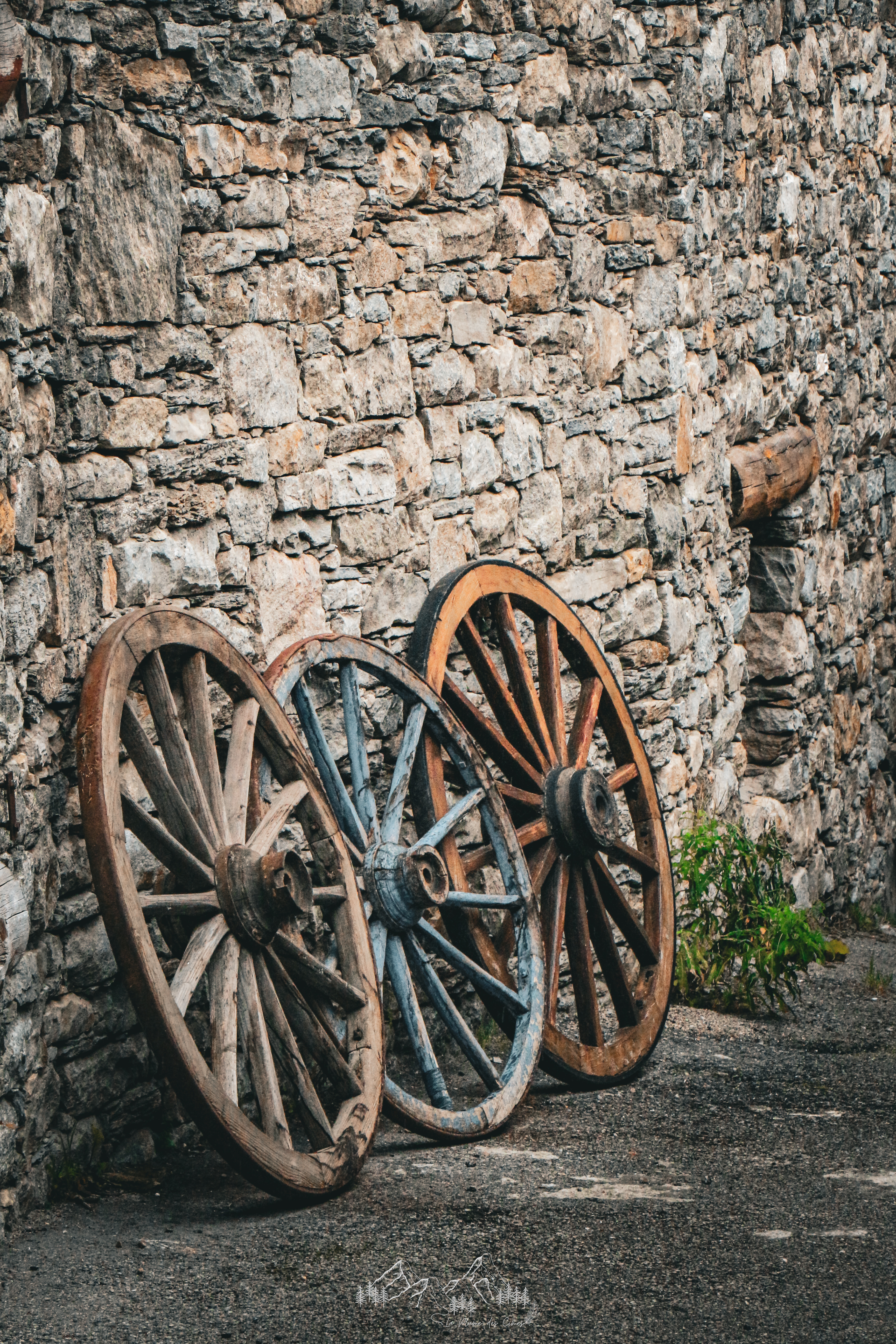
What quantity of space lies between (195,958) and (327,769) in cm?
74

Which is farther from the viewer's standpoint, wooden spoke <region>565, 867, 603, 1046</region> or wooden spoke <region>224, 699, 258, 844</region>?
wooden spoke <region>565, 867, 603, 1046</region>

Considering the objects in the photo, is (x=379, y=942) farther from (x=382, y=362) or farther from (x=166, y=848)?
(x=382, y=362)

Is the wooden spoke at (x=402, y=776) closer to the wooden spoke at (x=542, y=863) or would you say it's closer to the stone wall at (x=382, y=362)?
the stone wall at (x=382, y=362)

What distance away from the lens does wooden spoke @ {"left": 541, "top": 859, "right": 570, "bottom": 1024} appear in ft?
12.3

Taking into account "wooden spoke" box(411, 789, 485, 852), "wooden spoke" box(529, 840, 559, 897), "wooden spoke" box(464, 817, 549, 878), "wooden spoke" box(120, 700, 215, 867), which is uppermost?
"wooden spoke" box(120, 700, 215, 867)

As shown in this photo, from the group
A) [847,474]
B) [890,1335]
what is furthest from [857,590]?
[890,1335]

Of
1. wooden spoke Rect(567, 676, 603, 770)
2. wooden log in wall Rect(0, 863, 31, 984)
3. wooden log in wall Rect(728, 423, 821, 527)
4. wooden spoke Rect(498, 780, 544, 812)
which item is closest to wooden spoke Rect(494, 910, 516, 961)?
wooden spoke Rect(498, 780, 544, 812)

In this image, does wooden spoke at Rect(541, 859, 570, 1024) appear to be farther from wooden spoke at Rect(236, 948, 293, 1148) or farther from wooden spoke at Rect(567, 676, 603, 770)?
wooden spoke at Rect(236, 948, 293, 1148)

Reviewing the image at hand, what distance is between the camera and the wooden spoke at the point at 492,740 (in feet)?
12.8

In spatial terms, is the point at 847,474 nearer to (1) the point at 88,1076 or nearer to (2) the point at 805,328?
(2) the point at 805,328

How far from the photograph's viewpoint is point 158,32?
3164 mm

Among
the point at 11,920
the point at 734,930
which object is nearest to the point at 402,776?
the point at 11,920

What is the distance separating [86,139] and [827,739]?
4.50 meters

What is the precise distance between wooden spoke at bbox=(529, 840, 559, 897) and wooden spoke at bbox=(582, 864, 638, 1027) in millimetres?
130
